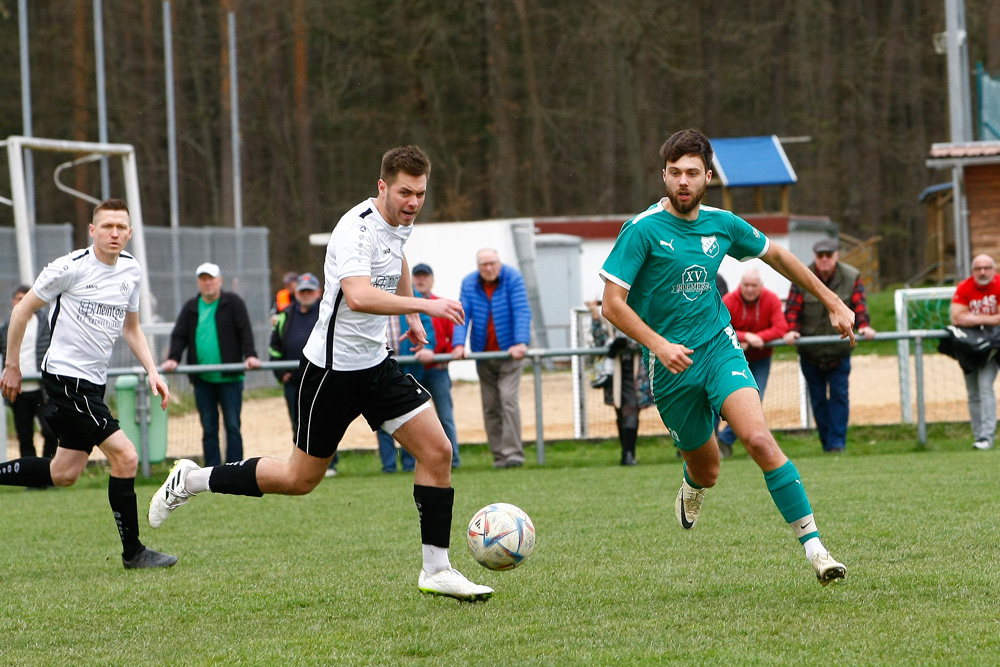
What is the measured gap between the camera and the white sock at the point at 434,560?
5.54m

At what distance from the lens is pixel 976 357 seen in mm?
11859

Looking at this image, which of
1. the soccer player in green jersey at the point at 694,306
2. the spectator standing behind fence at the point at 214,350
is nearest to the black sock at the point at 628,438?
the spectator standing behind fence at the point at 214,350

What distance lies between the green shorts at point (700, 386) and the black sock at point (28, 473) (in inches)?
137

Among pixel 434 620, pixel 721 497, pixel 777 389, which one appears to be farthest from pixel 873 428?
pixel 434 620

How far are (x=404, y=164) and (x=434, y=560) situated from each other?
1703 mm

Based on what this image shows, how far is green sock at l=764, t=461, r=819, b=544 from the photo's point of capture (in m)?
5.46

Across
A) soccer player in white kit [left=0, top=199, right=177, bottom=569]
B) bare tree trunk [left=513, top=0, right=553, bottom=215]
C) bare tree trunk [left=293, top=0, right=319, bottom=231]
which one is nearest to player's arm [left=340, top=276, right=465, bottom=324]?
soccer player in white kit [left=0, top=199, right=177, bottom=569]

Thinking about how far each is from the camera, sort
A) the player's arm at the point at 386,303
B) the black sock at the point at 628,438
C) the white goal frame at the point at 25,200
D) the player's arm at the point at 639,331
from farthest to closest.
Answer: the white goal frame at the point at 25,200, the black sock at the point at 628,438, the player's arm at the point at 639,331, the player's arm at the point at 386,303

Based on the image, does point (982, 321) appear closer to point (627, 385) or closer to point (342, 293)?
point (627, 385)

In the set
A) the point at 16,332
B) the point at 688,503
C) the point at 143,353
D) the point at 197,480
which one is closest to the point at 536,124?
the point at 143,353

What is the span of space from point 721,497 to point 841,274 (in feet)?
12.0

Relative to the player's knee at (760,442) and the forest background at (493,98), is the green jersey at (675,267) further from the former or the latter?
the forest background at (493,98)

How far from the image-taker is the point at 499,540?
5.64m

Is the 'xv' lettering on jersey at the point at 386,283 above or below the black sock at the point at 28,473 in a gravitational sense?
above
